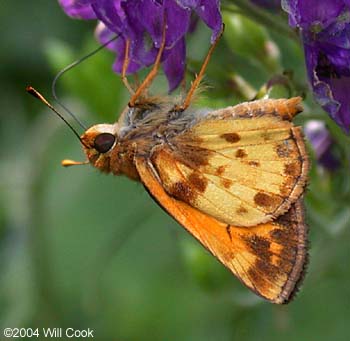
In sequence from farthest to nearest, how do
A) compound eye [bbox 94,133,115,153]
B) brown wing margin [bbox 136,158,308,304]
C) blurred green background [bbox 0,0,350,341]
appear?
blurred green background [bbox 0,0,350,341], compound eye [bbox 94,133,115,153], brown wing margin [bbox 136,158,308,304]

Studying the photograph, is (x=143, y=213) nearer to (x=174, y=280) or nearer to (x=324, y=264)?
(x=174, y=280)

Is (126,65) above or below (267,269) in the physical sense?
above

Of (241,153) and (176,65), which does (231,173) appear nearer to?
(241,153)

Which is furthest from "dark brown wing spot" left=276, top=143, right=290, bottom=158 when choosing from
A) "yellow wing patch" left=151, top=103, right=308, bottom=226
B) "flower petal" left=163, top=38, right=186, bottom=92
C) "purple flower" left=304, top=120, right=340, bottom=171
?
"purple flower" left=304, top=120, right=340, bottom=171

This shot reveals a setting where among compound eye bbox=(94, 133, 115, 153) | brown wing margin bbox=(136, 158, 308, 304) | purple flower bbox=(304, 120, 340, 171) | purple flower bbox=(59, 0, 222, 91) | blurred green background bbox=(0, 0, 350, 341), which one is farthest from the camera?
blurred green background bbox=(0, 0, 350, 341)

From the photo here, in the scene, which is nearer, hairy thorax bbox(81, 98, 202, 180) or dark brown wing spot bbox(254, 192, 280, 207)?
dark brown wing spot bbox(254, 192, 280, 207)

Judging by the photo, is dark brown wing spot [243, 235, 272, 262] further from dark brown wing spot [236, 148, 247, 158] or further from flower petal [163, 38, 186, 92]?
flower petal [163, 38, 186, 92]

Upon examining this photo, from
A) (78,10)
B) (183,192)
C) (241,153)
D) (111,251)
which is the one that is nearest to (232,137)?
(241,153)
